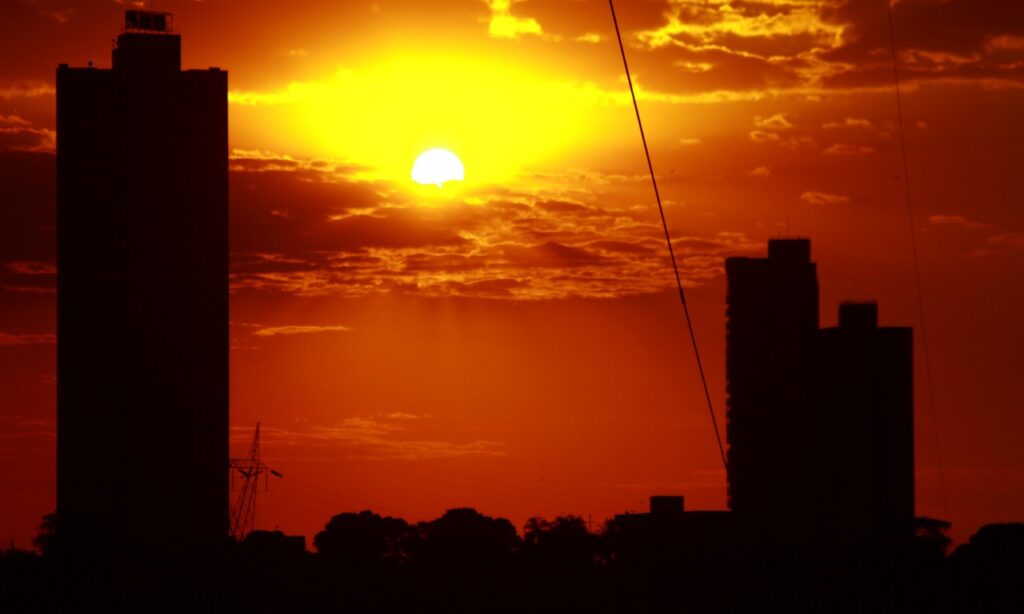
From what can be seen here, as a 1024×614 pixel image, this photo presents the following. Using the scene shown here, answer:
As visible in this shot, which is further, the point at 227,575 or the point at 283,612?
the point at 227,575

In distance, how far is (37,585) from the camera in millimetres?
184750

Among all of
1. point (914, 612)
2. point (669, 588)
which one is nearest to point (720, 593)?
point (669, 588)

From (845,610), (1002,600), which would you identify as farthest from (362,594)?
(1002,600)

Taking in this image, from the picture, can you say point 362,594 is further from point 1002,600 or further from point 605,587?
point 1002,600

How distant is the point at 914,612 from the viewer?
17812 centimetres

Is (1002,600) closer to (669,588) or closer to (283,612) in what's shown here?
(669,588)

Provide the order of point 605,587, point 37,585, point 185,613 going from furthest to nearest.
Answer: point 605,587 → point 37,585 → point 185,613

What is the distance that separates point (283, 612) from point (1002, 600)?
73450 mm

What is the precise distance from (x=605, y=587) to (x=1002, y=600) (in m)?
44.0

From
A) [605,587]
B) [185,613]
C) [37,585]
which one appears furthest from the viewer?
[605,587]

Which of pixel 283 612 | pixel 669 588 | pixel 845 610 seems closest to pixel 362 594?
pixel 283 612

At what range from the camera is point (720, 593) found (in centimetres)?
18800

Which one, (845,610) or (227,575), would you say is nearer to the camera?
(845,610)

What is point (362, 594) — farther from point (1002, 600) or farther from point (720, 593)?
point (1002, 600)
